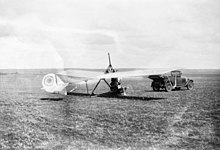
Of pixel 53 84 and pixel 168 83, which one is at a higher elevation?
pixel 53 84

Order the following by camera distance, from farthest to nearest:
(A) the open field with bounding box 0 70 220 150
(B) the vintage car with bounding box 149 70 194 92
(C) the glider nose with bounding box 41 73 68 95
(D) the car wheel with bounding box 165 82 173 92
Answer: (B) the vintage car with bounding box 149 70 194 92, (D) the car wheel with bounding box 165 82 173 92, (C) the glider nose with bounding box 41 73 68 95, (A) the open field with bounding box 0 70 220 150

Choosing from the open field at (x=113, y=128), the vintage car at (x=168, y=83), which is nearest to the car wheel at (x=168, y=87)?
the vintage car at (x=168, y=83)

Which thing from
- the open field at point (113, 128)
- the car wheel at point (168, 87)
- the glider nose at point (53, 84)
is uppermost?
the glider nose at point (53, 84)

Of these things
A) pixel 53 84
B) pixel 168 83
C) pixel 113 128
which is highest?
pixel 53 84

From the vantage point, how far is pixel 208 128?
22.7 ft

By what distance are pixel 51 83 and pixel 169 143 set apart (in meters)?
8.97

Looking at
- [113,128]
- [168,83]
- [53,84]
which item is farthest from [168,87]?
[113,128]

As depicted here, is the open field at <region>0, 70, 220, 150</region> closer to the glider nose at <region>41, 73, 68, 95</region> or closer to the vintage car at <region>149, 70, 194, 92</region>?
the glider nose at <region>41, 73, 68, 95</region>

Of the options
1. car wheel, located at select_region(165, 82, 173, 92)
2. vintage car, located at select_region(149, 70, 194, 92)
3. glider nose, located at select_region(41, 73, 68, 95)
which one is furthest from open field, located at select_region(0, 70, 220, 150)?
vintage car, located at select_region(149, 70, 194, 92)

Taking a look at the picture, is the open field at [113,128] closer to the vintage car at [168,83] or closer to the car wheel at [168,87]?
the car wheel at [168,87]

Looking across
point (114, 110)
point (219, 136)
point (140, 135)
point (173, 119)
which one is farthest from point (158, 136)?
point (114, 110)

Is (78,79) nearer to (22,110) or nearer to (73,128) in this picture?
(22,110)

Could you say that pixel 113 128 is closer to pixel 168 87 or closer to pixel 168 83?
pixel 168 87

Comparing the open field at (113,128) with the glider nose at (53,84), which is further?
the glider nose at (53,84)
